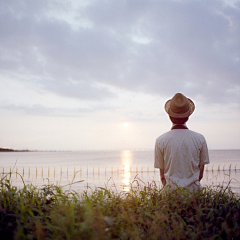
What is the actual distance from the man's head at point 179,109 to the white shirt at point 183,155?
208 millimetres

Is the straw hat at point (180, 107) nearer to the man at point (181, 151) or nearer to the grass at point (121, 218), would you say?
the man at point (181, 151)

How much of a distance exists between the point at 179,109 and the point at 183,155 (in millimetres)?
691

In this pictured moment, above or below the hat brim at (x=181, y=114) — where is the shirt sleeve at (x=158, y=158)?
below

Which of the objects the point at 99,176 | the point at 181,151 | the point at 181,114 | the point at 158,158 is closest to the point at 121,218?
the point at 158,158

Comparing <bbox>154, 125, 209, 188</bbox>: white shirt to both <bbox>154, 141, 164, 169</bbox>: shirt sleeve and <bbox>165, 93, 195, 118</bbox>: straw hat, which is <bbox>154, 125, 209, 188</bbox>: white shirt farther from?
<bbox>165, 93, 195, 118</bbox>: straw hat

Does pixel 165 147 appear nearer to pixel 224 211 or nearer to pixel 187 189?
pixel 187 189

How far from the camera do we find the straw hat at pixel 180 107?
3.41 m

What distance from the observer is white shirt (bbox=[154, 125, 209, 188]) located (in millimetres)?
3260

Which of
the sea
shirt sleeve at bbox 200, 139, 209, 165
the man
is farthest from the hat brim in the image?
the sea

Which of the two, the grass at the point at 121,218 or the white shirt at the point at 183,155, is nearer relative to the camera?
the grass at the point at 121,218

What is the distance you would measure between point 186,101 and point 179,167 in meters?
0.99

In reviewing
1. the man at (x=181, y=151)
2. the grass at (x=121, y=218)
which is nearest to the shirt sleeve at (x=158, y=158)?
the man at (x=181, y=151)

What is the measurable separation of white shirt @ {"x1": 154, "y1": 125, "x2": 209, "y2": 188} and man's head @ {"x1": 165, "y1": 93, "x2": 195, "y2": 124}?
0.68 feet

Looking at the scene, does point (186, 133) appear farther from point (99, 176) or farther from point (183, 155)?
point (99, 176)
